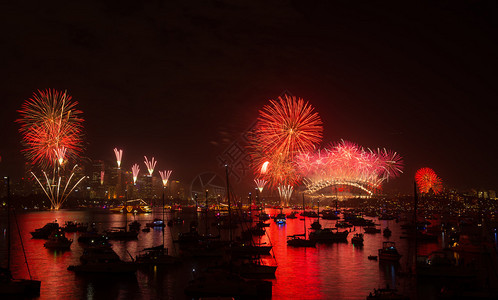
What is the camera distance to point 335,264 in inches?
1812

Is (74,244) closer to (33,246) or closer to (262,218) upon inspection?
(33,246)

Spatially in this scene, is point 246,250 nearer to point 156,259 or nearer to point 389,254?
point 156,259

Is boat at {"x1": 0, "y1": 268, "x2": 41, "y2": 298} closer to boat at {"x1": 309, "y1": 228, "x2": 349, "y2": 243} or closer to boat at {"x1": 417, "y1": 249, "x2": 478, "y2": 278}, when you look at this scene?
boat at {"x1": 417, "y1": 249, "x2": 478, "y2": 278}

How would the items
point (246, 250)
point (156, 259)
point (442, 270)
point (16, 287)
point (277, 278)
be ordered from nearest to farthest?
point (16, 287) < point (442, 270) < point (277, 278) < point (156, 259) < point (246, 250)

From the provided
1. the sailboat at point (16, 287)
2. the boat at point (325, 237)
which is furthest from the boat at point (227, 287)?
the boat at point (325, 237)

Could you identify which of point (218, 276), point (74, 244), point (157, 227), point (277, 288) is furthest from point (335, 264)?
point (157, 227)

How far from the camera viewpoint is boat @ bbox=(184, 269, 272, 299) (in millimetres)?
28250

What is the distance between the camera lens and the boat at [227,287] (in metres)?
28.2

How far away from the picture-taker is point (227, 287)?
28312 mm

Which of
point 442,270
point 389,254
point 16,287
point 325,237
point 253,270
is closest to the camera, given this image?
point 16,287

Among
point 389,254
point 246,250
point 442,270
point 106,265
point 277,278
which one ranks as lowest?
point 277,278

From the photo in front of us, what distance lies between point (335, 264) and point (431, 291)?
14392 mm

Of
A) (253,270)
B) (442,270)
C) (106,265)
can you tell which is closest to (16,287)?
(106,265)

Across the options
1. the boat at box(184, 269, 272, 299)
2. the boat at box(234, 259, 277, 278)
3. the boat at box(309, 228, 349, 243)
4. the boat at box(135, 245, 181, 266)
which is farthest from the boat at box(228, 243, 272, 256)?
the boat at box(309, 228, 349, 243)
